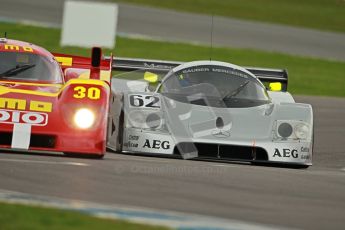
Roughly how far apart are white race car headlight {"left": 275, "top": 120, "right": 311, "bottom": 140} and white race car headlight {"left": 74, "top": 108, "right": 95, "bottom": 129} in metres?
1.98

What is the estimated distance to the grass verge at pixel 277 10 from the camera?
28.1 m

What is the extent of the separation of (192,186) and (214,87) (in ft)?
10.7

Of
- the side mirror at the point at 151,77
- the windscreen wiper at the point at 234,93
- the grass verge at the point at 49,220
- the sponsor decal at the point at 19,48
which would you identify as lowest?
the grass verge at the point at 49,220

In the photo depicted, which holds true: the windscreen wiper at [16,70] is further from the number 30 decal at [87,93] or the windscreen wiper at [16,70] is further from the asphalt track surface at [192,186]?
the asphalt track surface at [192,186]

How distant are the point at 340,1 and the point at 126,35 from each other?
11.2 metres

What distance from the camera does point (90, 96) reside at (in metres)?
9.41

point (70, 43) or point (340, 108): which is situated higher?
point (70, 43)

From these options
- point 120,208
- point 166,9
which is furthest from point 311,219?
point 166,9

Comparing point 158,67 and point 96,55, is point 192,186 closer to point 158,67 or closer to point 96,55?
point 96,55

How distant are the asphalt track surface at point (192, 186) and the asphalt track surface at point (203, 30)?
14.1 meters

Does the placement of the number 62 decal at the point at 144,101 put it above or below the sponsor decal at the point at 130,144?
above

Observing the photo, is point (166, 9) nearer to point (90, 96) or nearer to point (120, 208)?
point (90, 96)

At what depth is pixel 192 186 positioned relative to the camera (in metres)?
7.89

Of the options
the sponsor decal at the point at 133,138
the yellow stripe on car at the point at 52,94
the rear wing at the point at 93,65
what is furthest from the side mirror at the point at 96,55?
the sponsor decal at the point at 133,138
